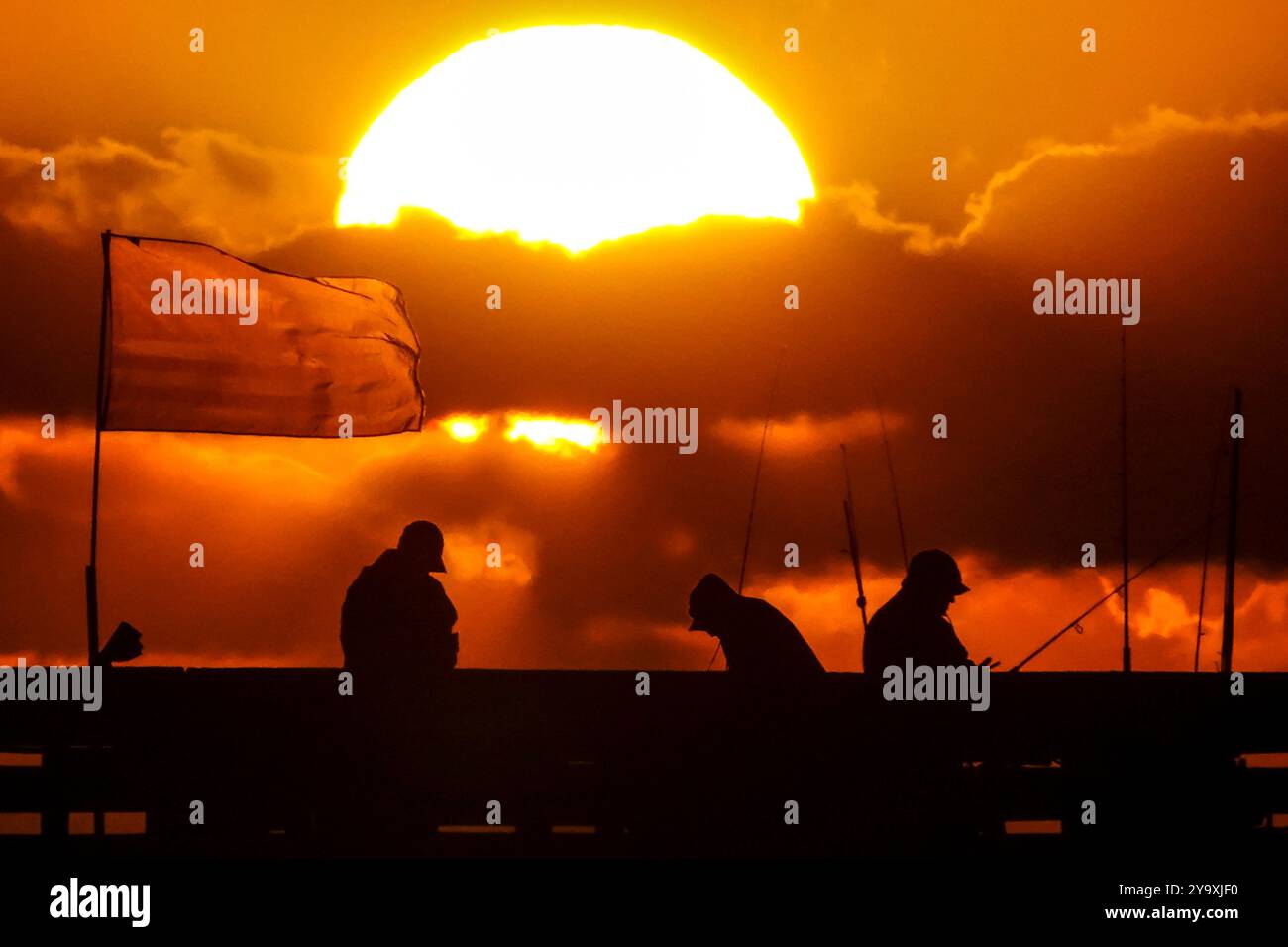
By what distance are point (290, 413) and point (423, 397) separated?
142 cm

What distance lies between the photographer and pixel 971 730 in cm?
945

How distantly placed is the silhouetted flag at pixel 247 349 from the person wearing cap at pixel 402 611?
3520mm

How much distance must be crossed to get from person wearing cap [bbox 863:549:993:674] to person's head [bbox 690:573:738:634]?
807 millimetres

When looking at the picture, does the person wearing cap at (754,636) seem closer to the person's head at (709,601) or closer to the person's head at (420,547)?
the person's head at (709,601)

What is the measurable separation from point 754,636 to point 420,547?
2.33 m

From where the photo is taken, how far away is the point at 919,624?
1020cm

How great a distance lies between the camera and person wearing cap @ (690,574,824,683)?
1017cm

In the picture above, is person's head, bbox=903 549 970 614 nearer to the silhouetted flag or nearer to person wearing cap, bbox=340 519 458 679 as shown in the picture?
person wearing cap, bbox=340 519 458 679

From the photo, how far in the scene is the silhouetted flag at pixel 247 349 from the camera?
14086mm

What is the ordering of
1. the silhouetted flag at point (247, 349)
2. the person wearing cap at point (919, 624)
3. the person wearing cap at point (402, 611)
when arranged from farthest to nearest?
the silhouetted flag at point (247, 349) < the person wearing cap at point (402, 611) < the person wearing cap at point (919, 624)

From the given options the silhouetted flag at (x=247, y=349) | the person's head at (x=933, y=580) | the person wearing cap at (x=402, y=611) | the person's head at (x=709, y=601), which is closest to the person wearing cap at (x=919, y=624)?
the person's head at (x=933, y=580)

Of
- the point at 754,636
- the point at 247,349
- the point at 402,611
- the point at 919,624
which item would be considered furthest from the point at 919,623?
the point at 247,349

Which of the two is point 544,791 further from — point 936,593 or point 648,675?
point 936,593
